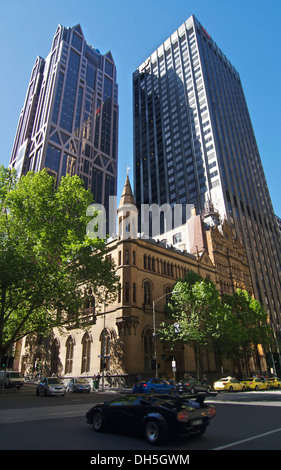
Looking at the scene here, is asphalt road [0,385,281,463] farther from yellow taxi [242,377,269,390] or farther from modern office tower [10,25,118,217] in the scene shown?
modern office tower [10,25,118,217]

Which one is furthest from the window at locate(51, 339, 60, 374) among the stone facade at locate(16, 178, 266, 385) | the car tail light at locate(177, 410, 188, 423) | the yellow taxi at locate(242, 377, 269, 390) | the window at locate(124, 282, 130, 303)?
the car tail light at locate(177, 410, 188, 423)

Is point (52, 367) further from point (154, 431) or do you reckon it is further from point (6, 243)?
point (154, 431)

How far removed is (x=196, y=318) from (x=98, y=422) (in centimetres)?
2586

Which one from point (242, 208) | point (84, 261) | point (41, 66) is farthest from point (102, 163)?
point (84, 261)

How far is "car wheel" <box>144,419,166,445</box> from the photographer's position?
7.32 meters

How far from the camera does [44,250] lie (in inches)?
1032

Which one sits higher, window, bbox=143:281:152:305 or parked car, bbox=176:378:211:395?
window, bbox=143:281:152:305

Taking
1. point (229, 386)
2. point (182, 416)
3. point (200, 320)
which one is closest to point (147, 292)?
point (200, 320)

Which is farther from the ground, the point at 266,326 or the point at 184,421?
the point at 266,326

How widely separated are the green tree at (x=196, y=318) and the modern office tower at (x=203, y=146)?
3938 cm

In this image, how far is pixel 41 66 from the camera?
468 feet

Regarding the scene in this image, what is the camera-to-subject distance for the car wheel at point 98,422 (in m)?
8.84

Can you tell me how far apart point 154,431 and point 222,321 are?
91.7 ft

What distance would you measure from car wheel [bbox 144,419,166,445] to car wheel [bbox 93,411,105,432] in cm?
176
